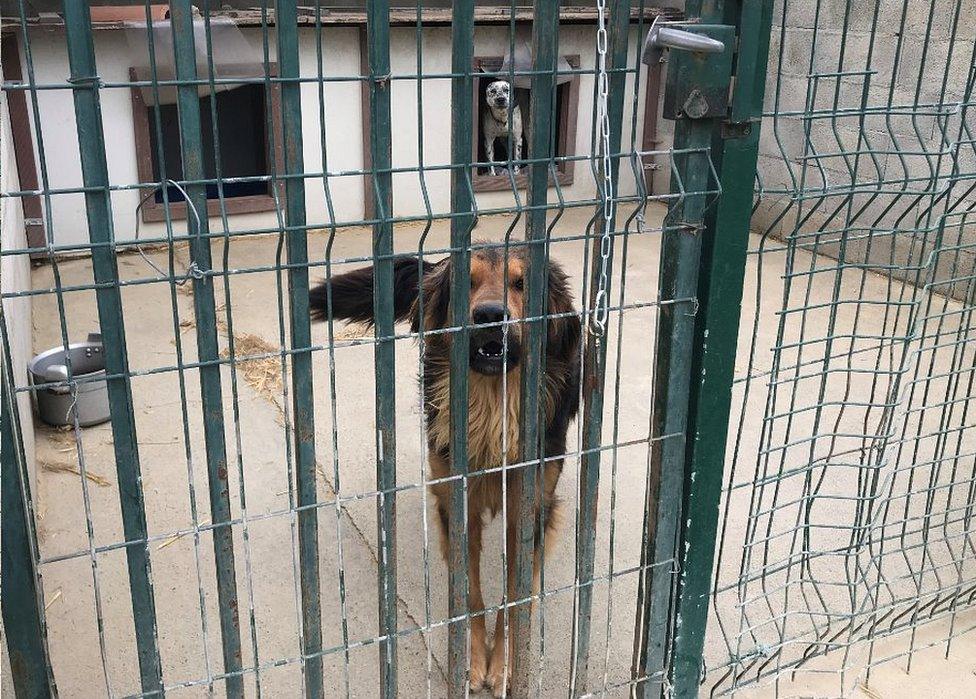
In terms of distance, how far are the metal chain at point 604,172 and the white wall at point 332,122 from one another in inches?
193

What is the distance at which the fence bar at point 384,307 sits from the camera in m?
1.71

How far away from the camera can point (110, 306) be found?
164 cm

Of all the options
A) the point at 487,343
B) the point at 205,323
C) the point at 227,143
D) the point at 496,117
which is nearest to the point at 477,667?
the point at 487,343

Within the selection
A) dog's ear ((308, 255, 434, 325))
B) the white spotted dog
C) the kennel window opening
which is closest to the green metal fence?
dog's ear ((308, 255, 434, 325))

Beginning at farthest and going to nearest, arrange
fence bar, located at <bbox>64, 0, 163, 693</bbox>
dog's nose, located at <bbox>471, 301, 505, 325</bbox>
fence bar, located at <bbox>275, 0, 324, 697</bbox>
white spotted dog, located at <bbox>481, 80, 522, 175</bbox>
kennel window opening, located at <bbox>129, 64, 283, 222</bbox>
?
white spotted dog, located at <bbox>481, 80, 522, 175</bbox> < kennel window opening, located at <bbox>129, 64, 283, 222</bbox> < dog's nose, located at <bbox>471, 301, 505, 325</bbox> < fence bar, located at <bbox>275, 0, 324, 697</bbox> < fence bar, located at <bbox>64, 0, 163, 693</bbox>

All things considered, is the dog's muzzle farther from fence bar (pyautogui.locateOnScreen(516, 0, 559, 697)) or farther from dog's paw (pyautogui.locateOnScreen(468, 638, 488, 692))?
dog's paw (pyautogui.locateOnScreen(468, 638, 488, 692))

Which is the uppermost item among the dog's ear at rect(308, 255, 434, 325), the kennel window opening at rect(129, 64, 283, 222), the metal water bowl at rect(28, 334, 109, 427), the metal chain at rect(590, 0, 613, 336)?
the metal chain at rect(590, 0, 613, 336)

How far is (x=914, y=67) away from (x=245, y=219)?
5370mm

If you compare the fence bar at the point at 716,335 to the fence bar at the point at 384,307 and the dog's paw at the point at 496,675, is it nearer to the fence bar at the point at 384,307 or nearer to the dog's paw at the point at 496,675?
the dog's paw at the point at 496,675

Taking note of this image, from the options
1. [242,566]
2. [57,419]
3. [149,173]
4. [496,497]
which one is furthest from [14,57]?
[496,497]

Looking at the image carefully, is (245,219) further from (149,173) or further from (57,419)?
(57,419)

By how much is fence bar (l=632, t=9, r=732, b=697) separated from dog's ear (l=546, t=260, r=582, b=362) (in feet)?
2.28

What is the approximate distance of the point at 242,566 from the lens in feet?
11.5

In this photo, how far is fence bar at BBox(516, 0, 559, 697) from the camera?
6.15ft
